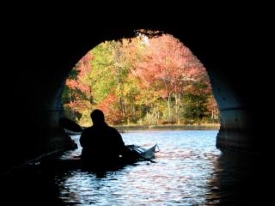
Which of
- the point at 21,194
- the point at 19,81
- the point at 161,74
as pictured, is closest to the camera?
the point at 21,194

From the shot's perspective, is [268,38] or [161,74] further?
[161,74]

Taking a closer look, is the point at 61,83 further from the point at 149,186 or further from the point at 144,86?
the point at 144,86

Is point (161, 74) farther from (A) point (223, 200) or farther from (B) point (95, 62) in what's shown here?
(A) point (223, 200)

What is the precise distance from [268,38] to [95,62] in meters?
49.1

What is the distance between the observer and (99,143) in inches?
616

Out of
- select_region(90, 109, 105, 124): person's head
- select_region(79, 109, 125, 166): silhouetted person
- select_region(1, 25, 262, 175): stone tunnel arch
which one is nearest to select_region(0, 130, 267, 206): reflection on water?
select_region(79, 109, 125, 166): silhouetted person

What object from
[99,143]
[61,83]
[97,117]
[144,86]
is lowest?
[99,143]

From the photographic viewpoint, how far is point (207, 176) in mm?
13750

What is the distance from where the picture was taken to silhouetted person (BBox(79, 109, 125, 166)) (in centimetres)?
1562

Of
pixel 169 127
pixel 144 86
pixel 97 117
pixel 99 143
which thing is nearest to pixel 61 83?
pixel 97 117

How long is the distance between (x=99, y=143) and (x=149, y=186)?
12.9 ft

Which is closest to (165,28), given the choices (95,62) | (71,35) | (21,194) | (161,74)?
(71,35)

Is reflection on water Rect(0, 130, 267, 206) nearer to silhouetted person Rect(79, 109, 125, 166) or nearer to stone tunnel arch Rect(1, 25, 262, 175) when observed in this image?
silhouetted person Rect(79, 109, 125, 166)

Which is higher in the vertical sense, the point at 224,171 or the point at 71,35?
the point at 71,35
